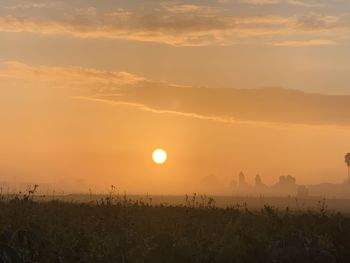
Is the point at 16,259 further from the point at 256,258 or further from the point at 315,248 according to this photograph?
the point at 315,248

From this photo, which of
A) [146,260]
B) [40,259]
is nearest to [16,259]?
[40,259]

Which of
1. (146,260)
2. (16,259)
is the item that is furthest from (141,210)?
(16,259)

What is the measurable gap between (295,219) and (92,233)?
8311mm

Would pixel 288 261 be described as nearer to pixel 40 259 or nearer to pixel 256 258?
pixel 256 258

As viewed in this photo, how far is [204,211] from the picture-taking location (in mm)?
23250

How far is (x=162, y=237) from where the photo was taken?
16.4 m

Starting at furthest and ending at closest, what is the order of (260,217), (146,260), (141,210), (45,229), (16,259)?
(141,210)
(260,217)
(45,229)
(146,260)
(16,259)

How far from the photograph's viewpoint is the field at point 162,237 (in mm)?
15148

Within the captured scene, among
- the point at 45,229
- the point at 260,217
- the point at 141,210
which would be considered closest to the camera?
the point at 45,229

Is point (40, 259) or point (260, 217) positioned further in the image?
point (260, 217)

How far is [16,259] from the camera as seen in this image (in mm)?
14086

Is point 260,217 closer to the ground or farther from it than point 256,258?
farther from it

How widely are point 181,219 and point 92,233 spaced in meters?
4.61

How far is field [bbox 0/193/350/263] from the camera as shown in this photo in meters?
15.1
